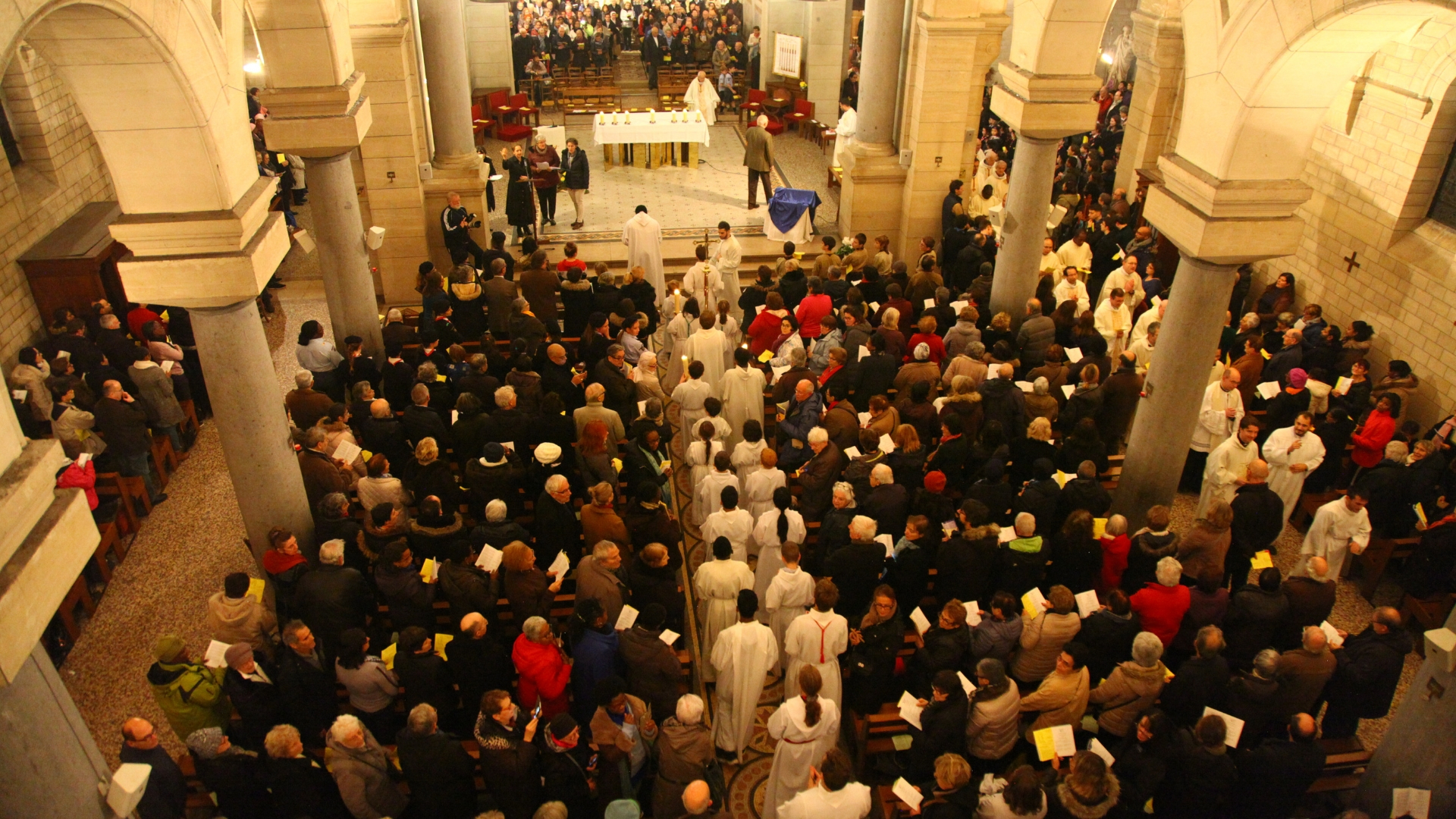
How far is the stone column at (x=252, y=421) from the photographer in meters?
7.02

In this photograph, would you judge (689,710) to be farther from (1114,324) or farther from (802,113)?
(802,113)

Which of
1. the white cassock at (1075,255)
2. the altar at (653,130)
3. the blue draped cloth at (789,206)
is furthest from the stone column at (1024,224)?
the altar at (653,130)

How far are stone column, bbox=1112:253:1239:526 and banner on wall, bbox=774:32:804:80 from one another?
1400 cm

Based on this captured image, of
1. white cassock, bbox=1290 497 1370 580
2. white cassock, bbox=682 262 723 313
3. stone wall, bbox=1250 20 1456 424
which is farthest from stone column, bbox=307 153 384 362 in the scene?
stone wall, bbox=1250 20 1456 424

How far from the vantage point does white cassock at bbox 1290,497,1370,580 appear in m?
7.85

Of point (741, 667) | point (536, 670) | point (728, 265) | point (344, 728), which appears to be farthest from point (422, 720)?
point (728, 265)

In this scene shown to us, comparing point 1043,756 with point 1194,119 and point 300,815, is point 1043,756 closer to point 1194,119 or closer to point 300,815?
point 300,815

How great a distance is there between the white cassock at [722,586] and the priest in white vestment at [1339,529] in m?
4.22

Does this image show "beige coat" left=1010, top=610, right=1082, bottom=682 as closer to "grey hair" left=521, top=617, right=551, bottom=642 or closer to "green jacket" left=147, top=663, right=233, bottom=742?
"grey hair" left=521, top=617, right=551, bottom=642

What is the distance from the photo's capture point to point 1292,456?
8.53 m

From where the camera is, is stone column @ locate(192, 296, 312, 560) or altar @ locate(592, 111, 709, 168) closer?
stone column @ locate(192, 296, 312, 560)

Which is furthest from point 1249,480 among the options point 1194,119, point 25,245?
point 25,245

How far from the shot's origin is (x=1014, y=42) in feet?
34.8

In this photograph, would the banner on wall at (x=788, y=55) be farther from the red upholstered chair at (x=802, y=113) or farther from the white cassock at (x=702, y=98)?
the white cassock at (x=702, y=98)
